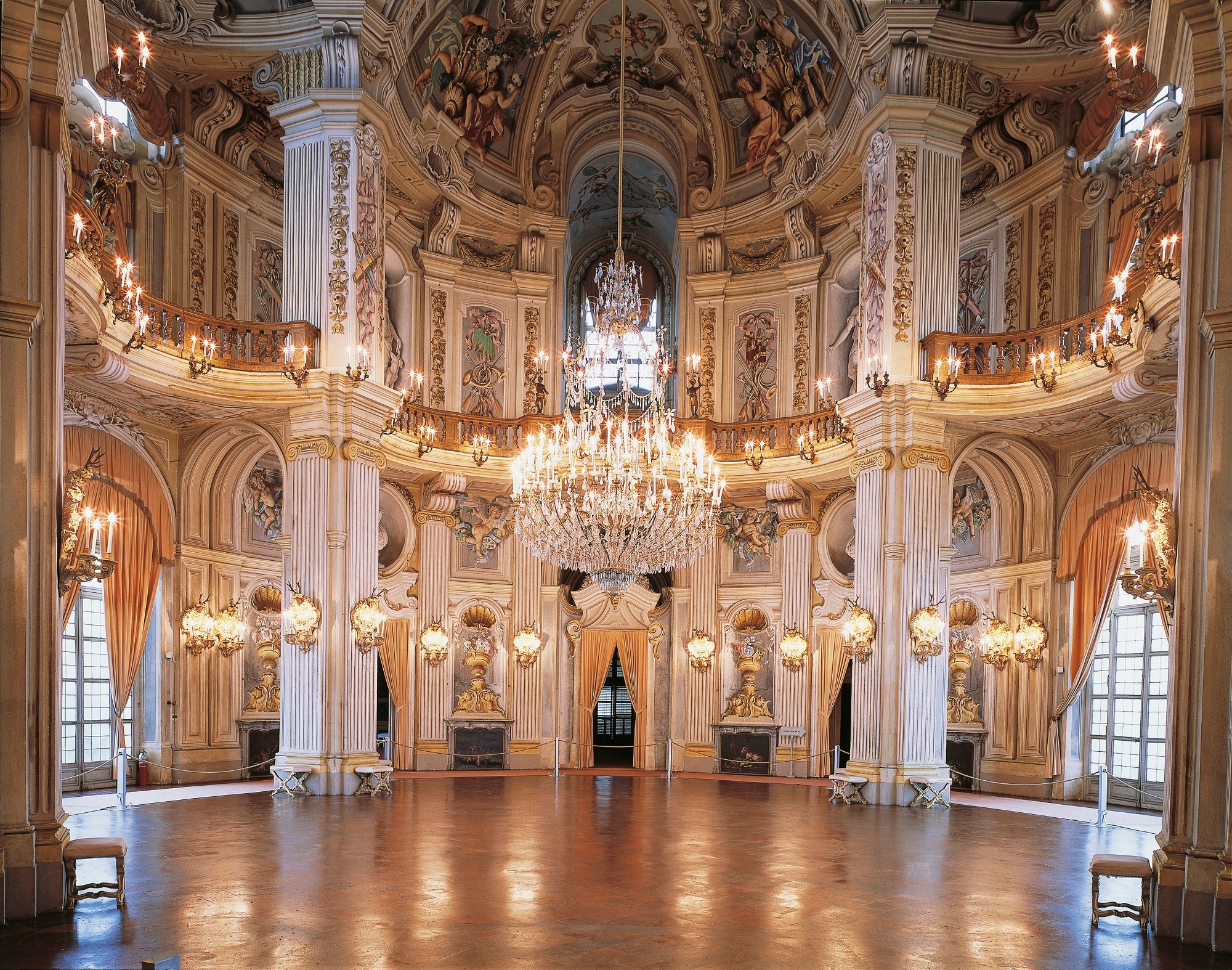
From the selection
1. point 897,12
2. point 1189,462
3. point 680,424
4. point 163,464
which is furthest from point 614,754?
point 1189,462

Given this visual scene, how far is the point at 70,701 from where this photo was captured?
56.6ft

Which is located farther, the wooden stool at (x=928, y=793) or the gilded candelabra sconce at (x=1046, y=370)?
the wooden stool at (x=928, y=793)

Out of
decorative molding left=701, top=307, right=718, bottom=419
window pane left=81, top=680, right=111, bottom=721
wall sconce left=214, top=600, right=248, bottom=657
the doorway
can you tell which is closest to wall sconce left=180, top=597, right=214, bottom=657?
wall sconce left=214, top=600, right=248, bottom=657

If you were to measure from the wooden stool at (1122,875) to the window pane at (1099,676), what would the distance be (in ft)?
30.5

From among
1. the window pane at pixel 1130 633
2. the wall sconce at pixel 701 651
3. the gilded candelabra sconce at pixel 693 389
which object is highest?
the gilded candelabra sconce at pixel 693 389

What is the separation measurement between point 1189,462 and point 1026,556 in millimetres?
10412

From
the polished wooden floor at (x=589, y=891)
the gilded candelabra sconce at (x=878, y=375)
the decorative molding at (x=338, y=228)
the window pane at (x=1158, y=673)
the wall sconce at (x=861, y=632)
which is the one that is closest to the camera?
the polished wooden floor at (x=589, y=891)

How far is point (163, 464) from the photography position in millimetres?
18141

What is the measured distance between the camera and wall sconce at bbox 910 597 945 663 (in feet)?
53.2

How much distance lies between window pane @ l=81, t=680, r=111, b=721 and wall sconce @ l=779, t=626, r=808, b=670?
38.1 ft

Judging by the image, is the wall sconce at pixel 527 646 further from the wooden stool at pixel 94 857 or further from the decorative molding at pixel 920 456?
the wooden stool at pixel 94 857

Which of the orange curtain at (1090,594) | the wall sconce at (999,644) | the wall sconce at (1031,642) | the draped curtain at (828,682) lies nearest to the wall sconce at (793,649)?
the draped curtain at (828,682)

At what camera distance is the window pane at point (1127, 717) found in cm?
1681

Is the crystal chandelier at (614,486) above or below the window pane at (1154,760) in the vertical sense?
above
